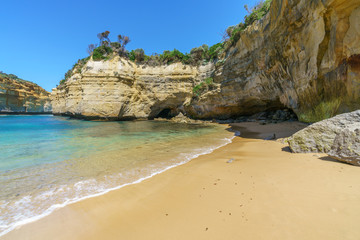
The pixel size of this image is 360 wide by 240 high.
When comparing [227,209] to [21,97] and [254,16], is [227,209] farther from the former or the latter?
[21,97]

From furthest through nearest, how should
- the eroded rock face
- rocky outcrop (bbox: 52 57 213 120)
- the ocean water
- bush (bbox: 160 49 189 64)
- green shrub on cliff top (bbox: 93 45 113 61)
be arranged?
bush (bbox: 160 49 189 64)
green shrub on cliff top (bbox: 93 45 113 61)
rocky outcrop (bbox: 52 57 213 120)
the eroded rock face
the ocean water

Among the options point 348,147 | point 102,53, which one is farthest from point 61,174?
point 102,53

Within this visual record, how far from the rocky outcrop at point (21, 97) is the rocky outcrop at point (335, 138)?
195ft

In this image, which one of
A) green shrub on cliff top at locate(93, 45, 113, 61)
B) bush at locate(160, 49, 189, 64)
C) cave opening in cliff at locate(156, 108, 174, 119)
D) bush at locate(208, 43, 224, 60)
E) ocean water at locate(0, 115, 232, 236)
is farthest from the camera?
cave opening in cliff at locate(156, 108, 174, 119)

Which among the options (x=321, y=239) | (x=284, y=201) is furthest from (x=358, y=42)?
(x=321, y=239)

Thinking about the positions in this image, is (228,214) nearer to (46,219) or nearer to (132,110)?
(46,219)

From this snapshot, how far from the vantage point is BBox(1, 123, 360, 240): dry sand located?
1.71 metres

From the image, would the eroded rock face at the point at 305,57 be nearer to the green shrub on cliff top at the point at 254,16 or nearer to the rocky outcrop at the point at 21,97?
the green shrub on cliff top at the point at 254,16

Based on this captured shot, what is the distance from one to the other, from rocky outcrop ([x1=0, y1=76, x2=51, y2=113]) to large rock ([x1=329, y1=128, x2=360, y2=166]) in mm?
60041

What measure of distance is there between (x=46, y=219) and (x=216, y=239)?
8.25ft

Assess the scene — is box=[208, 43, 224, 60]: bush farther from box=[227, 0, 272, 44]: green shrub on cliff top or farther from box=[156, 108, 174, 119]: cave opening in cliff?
box=[156, 108, 174, 119]: cave opening in cliff

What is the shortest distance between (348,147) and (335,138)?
347mm

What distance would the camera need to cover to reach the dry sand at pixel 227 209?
171 centimetres

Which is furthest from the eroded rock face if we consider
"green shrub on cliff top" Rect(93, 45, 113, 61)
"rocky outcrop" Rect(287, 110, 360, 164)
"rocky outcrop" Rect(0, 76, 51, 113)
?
"rocky outcrop" Rect(0, 76, 51, 113)
